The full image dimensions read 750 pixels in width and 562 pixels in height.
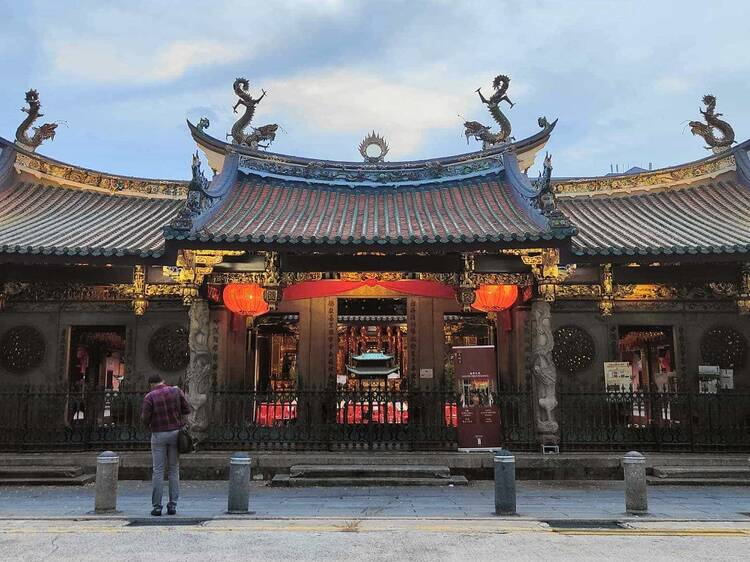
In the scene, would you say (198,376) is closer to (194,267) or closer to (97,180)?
(194,267)

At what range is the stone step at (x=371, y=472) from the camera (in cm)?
1038

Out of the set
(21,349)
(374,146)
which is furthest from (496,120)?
(21,349)

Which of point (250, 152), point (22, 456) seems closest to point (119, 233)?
point (250, 152)

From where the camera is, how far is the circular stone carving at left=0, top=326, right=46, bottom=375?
13.3m

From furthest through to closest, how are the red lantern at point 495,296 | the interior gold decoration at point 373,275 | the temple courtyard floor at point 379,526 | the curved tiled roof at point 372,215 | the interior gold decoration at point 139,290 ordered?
the interior gold decoration at point 139,290 < the interior gold decoration at point 373,275 < the red lantern at point 495,296 < the curved tiled roof at point 372,215 < the temple courtyard floor at point 379,526

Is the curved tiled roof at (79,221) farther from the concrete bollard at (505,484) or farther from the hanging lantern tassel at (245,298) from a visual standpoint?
the concrete bollard at (505,484)

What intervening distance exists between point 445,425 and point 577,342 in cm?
376

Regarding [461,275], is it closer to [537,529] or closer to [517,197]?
[517,197]

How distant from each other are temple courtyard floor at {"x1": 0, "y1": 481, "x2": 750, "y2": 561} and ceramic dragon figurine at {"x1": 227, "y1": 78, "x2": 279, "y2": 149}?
352 inches

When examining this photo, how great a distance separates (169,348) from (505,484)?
8.57 meters

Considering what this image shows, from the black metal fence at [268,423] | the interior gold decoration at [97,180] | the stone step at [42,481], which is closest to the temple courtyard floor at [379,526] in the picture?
the stone step at [42,481]

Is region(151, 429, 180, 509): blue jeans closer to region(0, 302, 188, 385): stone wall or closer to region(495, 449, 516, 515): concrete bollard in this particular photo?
region(495, 449, 516, 515): concrete bollard

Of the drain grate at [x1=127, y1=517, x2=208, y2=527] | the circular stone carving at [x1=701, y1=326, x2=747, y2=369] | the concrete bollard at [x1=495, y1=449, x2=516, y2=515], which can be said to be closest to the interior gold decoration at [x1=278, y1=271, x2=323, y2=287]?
the drain grate at [x1=127, y1=517, x2=208, y2=527]

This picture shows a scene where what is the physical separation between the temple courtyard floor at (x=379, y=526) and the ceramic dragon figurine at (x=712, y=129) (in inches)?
349
